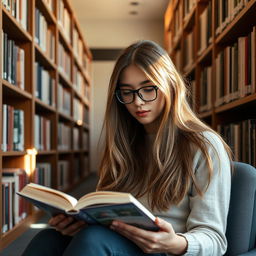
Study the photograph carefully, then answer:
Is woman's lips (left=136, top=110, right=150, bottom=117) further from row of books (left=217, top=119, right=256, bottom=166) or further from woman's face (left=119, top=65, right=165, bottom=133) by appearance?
row of books (left=217, top=119, right=256, bottom=166)

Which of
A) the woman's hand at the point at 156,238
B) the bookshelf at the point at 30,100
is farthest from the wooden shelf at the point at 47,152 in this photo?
the woman's hand at the point at 156,238

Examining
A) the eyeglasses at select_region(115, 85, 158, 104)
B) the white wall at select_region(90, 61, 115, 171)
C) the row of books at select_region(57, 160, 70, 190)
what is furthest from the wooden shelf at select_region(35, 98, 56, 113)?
the white wall at select_region(90, 61, 115, 171)

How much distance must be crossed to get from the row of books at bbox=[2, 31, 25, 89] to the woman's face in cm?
111

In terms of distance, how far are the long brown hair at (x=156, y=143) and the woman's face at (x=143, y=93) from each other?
0.07 ft

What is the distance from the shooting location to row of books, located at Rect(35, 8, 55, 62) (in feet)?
9.39

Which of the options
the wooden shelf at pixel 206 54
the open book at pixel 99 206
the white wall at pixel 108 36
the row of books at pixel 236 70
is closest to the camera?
the open book at pixel 99 206

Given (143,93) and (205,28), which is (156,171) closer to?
(143,93)

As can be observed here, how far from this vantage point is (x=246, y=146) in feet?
6.09

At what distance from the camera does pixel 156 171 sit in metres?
1.14

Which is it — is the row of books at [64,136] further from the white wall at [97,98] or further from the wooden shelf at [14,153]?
the white wall at [97,98]

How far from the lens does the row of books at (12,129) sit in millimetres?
2146

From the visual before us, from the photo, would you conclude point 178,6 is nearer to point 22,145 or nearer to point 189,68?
point 189,68

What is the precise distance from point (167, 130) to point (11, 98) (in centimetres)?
163

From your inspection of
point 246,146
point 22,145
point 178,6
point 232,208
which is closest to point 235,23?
point 246,146
